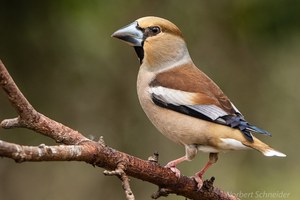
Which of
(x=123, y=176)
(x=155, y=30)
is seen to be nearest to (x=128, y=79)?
(x=155, y=30)

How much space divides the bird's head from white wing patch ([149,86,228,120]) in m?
0.32

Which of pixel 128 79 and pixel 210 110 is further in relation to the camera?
pixel 128 79

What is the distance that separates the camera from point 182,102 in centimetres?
390

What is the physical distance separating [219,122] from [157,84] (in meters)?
0.56

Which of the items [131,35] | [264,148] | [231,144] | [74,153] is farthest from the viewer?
[131,35]

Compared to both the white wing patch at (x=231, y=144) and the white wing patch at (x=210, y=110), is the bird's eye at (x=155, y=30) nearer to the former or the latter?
the white wing patch at (x=210, y=110)

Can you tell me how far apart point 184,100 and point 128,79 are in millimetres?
2615

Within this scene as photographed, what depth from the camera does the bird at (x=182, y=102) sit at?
3703 millimetres

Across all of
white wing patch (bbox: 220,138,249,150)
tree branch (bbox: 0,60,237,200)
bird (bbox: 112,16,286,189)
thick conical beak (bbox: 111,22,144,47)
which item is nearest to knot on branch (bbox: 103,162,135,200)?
tree branch (bbox: 0,60,237,200)

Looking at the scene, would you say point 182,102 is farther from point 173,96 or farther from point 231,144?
point 231,144

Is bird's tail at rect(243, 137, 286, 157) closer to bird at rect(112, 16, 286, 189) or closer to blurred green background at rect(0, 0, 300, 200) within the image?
bird at rect(112, 16, 286, 189)

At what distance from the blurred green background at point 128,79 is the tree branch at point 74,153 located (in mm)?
2445

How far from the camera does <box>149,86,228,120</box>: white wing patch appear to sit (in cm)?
382

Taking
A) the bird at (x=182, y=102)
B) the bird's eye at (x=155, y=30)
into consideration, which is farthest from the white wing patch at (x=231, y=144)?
the bird's eye at (x=155, y=30)
